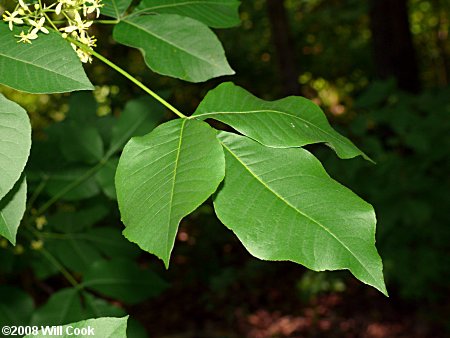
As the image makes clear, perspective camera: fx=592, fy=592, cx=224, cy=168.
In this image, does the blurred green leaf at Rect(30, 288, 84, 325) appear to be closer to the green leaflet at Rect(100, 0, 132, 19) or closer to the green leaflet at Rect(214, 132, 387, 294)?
the green leaflet at Rect(100, 0, 132, 19)

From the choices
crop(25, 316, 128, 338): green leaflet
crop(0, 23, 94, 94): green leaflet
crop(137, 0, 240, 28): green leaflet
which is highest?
crop(0, 23, 94, 94): green leaflet

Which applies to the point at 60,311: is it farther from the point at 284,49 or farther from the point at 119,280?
the point at 284,49

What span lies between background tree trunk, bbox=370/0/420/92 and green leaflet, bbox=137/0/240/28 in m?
3.78

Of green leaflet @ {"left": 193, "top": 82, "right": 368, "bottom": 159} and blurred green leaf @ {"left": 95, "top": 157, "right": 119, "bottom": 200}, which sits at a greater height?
green leaflet @ {"left": 193, "top": 82, "right": 368, "bottom": 159}

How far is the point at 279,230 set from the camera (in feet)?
2.67

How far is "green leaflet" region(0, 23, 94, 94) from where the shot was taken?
2.88ft

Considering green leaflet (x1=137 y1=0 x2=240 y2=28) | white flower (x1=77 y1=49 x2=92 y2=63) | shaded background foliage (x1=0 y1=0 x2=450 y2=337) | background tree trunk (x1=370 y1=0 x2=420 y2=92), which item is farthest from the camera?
background tree trunk (x1=370 y1=0 x2=420 y2=92)

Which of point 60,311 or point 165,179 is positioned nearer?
point 165,179

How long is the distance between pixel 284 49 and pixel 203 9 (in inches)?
190

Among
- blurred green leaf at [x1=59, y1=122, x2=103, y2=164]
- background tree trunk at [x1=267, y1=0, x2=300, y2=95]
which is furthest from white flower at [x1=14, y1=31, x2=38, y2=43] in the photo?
background tree trunk at [x1=267, y1=0, x2=300, y2=95]

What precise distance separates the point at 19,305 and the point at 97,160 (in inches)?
20.2

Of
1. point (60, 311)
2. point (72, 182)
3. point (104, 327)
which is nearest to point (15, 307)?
point (60, 311)

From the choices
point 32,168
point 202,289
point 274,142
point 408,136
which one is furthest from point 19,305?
point 202,289

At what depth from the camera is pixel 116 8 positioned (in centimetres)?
117
